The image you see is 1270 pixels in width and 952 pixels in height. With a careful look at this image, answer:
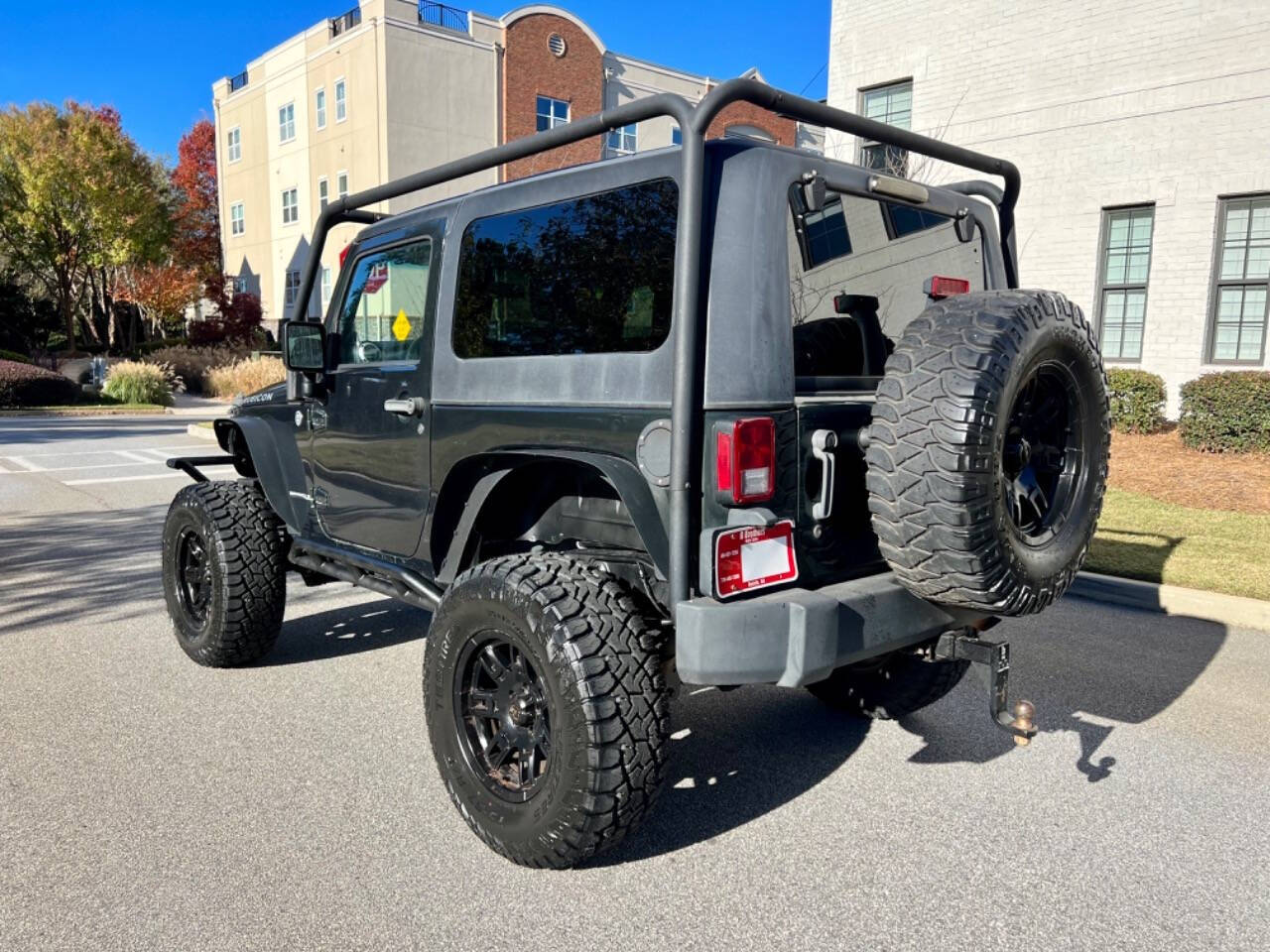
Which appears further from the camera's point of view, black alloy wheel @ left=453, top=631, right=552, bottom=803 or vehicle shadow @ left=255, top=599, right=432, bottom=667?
vehicle shadow @ left=255, top=599, right=432, bottom=667

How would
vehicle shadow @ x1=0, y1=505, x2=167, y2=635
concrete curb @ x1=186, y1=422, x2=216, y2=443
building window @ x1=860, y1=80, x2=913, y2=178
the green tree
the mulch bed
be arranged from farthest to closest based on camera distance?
the green tree
concrete curb @ x1=186, y1=422, x2=216, y2=443
building window @ x1=860, y1=80, x2=913, y2=178
the mulch bed
vehicle shadow @ x1=0, y1=505, x2=167, y2=635

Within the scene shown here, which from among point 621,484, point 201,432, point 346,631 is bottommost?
point 346,631

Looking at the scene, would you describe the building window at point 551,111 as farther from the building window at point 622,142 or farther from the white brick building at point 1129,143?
the white brick building at point 1129,143

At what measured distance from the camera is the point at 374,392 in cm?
404

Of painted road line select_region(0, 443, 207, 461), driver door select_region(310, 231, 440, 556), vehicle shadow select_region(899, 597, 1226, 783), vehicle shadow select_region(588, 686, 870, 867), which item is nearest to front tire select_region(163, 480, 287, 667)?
driver door select_region(310, 231, 440, 556)

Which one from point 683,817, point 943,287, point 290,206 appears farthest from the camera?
point 290,206

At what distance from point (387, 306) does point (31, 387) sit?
23.1m

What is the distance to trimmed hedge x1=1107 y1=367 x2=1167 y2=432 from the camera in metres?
12.6

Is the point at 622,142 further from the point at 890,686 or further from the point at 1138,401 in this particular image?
the point at 890,686

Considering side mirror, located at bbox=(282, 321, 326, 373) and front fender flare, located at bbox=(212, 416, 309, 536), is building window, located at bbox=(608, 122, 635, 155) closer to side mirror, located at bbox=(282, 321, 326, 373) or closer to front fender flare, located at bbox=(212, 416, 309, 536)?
front fender flare, located at bbox=(212, 416, 309, 536)

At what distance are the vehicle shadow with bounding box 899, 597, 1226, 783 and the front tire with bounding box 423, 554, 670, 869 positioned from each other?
1619 millimetres

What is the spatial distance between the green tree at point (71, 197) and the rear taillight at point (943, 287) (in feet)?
116

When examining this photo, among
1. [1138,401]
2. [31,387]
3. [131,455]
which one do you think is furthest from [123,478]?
[31,387]

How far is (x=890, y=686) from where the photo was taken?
4148mm
